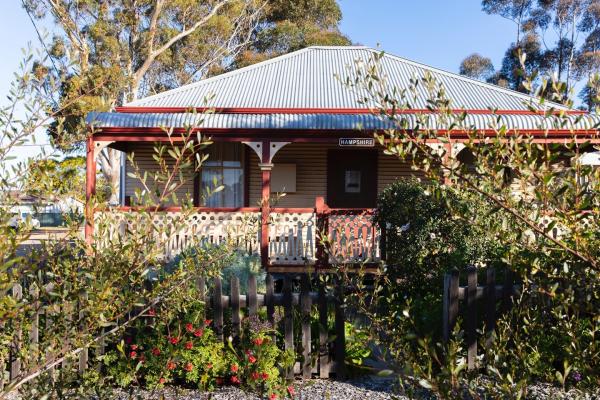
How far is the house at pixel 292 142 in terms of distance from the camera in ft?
34.8

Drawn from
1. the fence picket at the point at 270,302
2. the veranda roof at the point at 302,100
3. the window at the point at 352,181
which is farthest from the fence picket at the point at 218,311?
the window at the point at 352,181

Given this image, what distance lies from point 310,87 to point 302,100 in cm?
127

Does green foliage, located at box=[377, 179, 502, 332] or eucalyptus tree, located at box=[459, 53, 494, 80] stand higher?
eucalyptus tree, located at box=[459, 53, 494, 80]

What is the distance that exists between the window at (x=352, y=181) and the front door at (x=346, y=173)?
0.14ft

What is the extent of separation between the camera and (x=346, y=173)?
45.6ft

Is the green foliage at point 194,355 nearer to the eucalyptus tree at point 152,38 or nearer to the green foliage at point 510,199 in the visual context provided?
the green foliage at point 510,199

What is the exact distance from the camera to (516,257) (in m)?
2.24

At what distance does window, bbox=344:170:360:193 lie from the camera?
13922mm

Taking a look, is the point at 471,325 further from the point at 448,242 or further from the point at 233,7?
the point at 233,7

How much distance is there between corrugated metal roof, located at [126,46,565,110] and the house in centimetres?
3

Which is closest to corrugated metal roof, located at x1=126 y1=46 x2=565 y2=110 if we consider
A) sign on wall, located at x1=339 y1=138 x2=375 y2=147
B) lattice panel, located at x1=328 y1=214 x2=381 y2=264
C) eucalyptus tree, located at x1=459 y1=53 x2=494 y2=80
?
sign on wall, located at x1=339 y1=138 x2=375 y2=147

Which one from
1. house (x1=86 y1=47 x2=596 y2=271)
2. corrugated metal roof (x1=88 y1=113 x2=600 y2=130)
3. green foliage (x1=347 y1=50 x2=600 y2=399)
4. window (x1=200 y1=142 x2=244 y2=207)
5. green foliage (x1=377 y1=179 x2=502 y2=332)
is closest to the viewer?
green foliage (x1=347 y1=50 x2=600 y2=399)

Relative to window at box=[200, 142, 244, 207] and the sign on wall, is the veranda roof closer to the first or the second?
the sign on wall

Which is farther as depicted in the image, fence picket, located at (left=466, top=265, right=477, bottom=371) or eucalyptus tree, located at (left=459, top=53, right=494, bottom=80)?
eucalyptus tree, located at (left=459, top=53, right=494, bottom=80)
